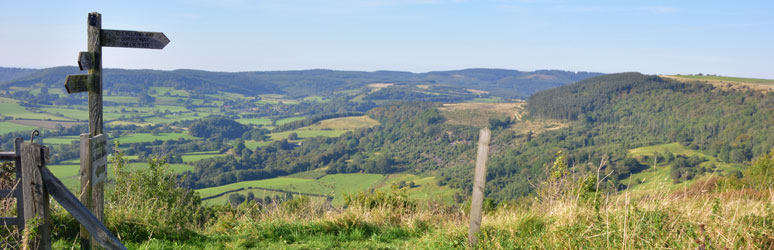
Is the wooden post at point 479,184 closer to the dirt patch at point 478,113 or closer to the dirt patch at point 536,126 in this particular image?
the dirt patch at point 536,126

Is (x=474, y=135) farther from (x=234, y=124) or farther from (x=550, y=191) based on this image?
(x=550, y=191)

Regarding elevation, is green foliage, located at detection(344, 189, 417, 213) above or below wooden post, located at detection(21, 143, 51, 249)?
below

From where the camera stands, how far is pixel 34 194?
2943mm

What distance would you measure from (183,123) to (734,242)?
394ft

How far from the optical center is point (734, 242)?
3.79 metres

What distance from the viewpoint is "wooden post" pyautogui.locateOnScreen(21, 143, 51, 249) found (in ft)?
9.32

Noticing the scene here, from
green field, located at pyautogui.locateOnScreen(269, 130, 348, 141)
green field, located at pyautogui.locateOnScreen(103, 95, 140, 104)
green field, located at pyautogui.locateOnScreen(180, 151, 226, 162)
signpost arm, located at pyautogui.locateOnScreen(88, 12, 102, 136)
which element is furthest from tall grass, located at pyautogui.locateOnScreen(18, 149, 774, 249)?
green field, located at pyautogui.locateOnScreen(103, 95, 140, 104)

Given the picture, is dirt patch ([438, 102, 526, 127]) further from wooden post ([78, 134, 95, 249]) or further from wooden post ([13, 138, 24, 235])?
wooden post ([13, 138, 24, 235])

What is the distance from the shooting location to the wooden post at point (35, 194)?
2.84m

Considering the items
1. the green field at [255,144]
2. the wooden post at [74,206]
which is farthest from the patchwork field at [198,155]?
the wooden post at [74,206]

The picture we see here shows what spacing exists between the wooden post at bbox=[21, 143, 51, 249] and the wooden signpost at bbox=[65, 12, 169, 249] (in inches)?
33.3

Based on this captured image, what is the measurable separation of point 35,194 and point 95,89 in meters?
1.54

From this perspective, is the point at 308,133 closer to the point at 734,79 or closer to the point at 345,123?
the point at 345,123

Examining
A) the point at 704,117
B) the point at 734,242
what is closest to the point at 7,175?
the point at 734,242
